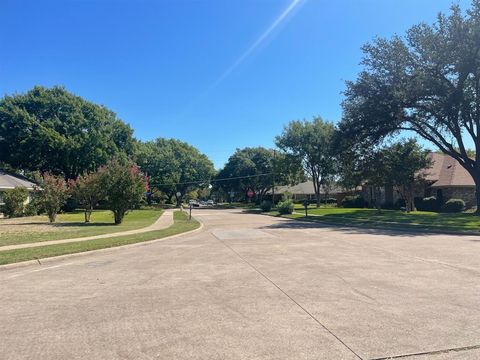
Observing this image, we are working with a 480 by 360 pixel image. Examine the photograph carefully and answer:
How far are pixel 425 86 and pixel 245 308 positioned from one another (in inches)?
1060

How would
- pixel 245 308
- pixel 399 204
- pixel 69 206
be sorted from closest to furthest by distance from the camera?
1. pixel 245 308
2. pixel 399 204
3. pixel 69 206

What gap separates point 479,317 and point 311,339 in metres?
2.50

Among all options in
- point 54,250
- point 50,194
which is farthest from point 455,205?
point 54,250

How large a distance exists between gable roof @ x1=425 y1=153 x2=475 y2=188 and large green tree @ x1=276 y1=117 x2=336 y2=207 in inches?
518

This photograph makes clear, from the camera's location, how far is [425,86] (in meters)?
28.5

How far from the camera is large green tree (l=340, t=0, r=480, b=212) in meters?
27.0

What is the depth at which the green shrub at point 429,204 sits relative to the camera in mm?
41125

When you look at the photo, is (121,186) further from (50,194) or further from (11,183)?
(11,183)

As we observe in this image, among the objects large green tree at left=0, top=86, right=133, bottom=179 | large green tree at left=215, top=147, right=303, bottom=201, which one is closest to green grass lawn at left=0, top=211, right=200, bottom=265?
large green tree at left=0, top=86, right=133, bottom=179

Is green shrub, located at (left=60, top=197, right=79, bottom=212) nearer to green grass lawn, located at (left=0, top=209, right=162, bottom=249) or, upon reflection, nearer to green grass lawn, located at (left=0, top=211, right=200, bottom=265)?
green grass lawn, located at (left=0, top=209, right=162, bottom=249)

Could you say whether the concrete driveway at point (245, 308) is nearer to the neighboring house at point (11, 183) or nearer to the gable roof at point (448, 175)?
the neighboring house at point (11, 183)

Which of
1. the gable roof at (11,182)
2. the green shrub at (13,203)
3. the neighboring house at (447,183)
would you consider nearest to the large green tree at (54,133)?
the gable roof at (11,182)

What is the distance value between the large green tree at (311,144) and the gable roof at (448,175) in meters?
13.2

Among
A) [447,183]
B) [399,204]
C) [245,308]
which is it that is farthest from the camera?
[399,204]
